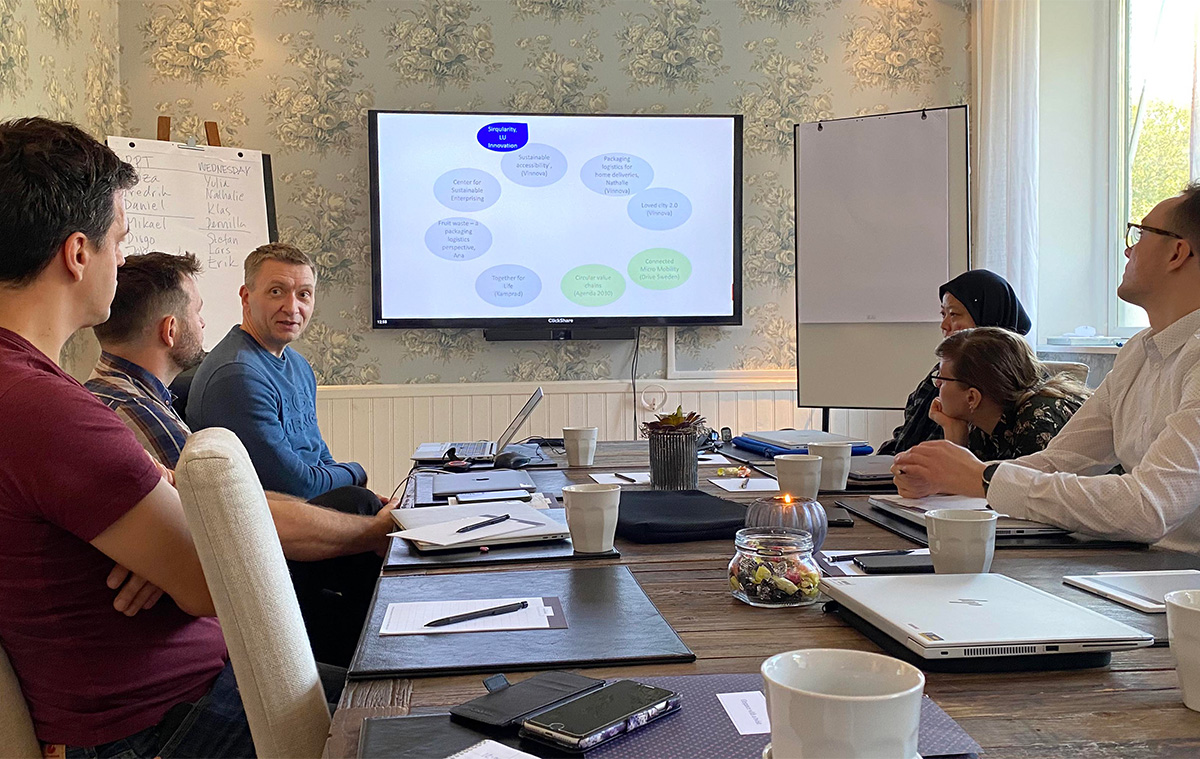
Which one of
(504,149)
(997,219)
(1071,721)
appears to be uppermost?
(504,149)

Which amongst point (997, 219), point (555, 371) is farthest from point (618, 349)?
point (997, 219)

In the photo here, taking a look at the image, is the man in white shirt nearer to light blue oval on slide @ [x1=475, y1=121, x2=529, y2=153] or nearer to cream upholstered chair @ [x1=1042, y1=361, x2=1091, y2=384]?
cream upholstered chair @ [x1=1042, y1=361, x2=1091, y2=384]

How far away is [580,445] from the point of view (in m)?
2.56

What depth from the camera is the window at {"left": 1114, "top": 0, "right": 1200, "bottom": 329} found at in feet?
11.9

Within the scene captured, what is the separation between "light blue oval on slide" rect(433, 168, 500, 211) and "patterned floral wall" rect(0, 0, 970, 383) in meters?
0.33

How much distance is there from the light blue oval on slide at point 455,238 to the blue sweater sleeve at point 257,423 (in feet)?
5.44

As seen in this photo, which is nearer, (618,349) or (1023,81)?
(1023,81)

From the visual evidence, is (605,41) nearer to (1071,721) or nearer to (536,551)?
(536,551)

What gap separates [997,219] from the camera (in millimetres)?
4098

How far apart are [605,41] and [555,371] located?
1524mm

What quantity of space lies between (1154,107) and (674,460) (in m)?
2.86

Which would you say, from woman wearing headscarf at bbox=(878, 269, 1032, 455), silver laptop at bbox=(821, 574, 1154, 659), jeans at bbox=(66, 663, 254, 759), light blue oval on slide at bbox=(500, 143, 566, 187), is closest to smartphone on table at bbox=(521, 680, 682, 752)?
silver laptop at bbox=(821, 574, 1154, 659)

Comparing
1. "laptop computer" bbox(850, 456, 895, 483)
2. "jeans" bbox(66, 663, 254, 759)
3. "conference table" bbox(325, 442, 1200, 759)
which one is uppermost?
"laptop computer" bbox(850, 456, 895, 483)

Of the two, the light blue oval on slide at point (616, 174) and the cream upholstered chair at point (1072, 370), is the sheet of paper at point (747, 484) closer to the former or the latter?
the cream upholstered chair at point (1072, 370)
